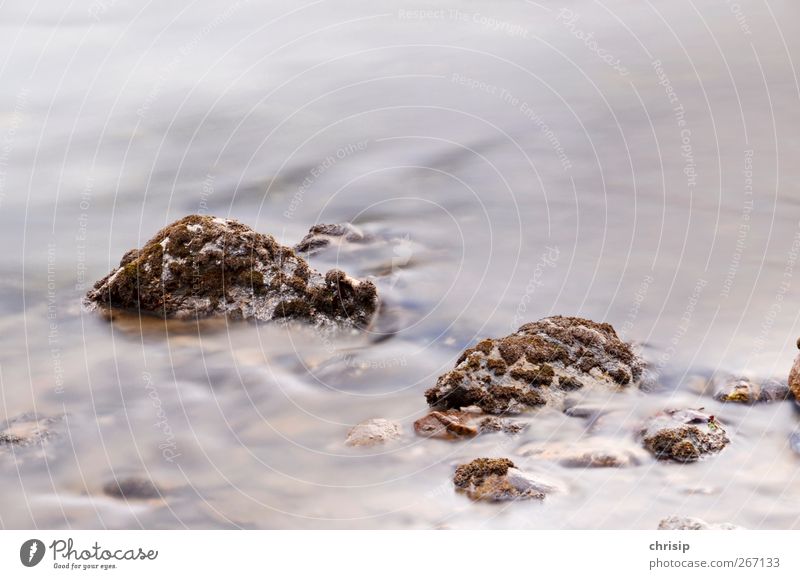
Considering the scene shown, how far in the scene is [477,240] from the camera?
51.3ft

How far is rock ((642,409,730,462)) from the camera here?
9789 mm

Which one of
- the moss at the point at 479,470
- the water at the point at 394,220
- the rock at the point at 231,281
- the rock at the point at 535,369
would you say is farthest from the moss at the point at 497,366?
the rock at the point at 231,281

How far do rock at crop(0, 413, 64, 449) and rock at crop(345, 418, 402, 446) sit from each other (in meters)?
3.12

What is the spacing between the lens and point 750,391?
36.1ft

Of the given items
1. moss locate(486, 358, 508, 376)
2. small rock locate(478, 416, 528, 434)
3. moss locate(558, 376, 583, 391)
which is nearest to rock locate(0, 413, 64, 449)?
small rock locate(478, 416, 528, 434)

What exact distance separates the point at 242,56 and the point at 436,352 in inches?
501

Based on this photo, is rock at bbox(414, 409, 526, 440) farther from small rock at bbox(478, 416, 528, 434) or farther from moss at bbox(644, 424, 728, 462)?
moss at bbox(644, 424, 728, 462)

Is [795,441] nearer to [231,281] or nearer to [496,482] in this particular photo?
[496,482]

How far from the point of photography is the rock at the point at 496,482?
29.9 feet

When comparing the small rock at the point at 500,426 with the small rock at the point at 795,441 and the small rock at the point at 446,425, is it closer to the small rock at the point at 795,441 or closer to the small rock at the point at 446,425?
the small rock at the point at 446,425

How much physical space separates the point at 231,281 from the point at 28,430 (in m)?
3.04

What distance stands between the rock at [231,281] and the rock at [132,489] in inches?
118

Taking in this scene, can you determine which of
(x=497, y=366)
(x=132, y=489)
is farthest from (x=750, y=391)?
(x=132, y=489)
